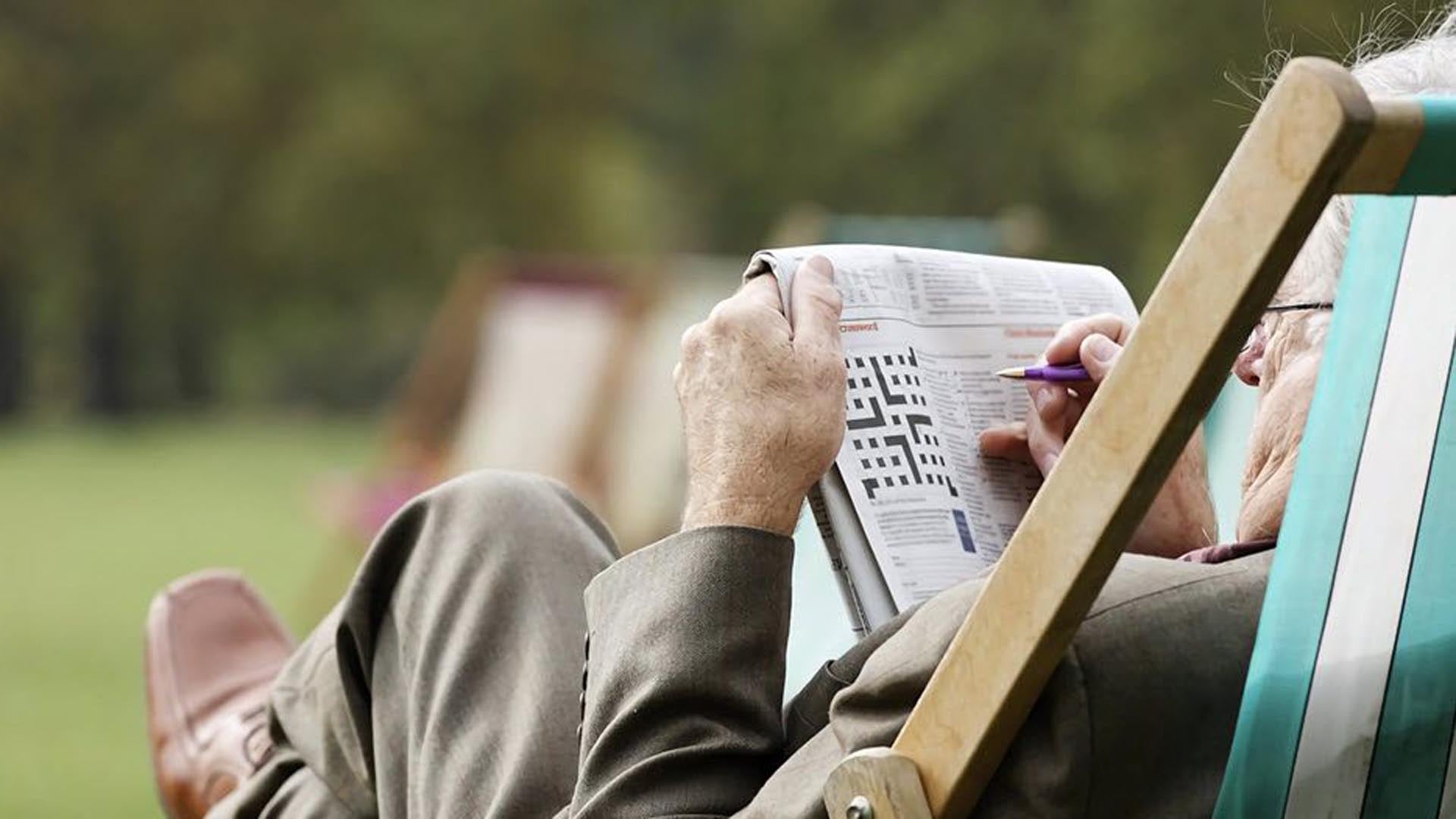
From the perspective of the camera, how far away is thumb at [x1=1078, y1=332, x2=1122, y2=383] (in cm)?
190

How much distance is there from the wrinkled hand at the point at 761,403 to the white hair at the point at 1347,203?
40 cm

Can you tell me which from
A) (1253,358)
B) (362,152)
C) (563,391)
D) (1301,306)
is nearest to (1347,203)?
(1301,306)

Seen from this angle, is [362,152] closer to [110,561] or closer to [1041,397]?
[110,561]

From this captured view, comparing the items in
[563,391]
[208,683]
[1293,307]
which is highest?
[1293,307]

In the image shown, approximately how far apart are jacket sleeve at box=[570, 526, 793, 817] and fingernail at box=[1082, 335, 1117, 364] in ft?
1.27

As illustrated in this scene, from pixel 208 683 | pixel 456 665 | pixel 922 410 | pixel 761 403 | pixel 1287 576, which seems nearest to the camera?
pixel 1287 576

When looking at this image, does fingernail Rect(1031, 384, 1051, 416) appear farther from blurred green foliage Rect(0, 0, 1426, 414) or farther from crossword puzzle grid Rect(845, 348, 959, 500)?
blurred green foliage Rect(0, 0, 1426, 414)

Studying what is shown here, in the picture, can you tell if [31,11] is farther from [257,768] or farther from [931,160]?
[257,768]

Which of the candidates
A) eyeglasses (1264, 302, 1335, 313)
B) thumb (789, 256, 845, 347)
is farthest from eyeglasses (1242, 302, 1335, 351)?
thumb (789, 256, 845, 347)

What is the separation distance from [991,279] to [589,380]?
6.84 metres

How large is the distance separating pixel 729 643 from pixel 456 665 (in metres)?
0.49

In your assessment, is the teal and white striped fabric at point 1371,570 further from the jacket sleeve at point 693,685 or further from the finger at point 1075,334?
the finger at point 1075,334

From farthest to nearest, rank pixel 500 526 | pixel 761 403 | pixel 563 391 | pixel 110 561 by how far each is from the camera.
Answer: pixel 110 561
pixel 563 391
pixel 500 526
pixel 761 403

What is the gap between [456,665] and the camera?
204cm
